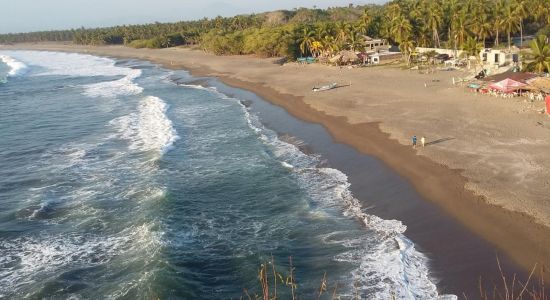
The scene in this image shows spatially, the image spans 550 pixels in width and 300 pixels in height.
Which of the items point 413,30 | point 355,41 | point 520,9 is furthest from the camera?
point 355,41

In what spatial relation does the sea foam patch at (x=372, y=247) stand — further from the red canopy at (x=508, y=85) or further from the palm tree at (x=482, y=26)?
the palm tree at (x=482, y=26)

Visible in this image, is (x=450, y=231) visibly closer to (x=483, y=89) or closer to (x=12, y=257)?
(x=12, y=257)

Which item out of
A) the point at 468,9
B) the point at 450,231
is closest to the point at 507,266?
the point at 450,231

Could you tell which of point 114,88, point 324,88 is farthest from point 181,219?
point 114,88

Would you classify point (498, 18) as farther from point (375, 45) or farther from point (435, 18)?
point (375, 45)

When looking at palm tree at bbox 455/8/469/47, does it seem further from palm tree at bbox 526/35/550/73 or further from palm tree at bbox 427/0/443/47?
palm tree at bbox 526/35/550/73

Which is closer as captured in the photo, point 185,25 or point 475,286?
point 475,286

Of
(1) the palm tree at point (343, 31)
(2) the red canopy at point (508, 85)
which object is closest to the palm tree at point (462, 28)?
(1) the palm tree at point (343, 31)
